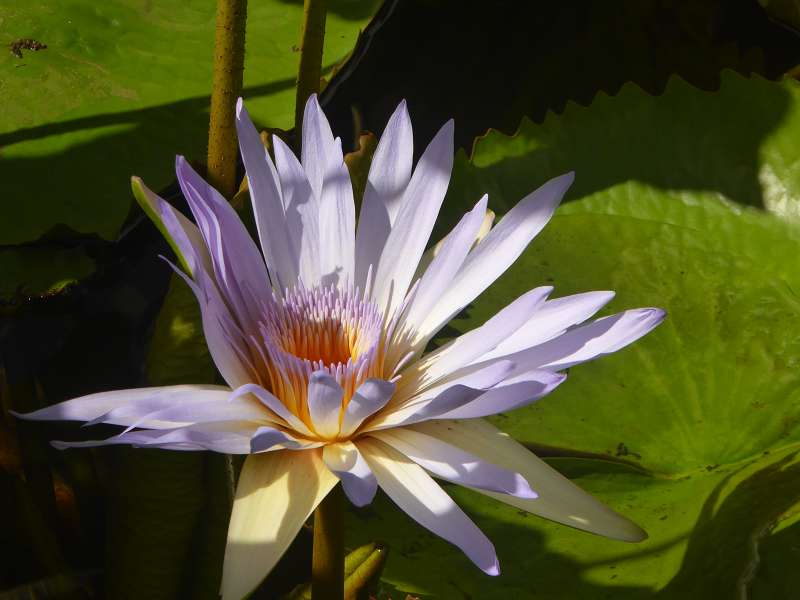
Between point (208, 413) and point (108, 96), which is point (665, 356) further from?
point (108, 96)

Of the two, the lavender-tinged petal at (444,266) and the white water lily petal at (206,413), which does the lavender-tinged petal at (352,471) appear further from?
the lavender-tinged petal at (444,266)

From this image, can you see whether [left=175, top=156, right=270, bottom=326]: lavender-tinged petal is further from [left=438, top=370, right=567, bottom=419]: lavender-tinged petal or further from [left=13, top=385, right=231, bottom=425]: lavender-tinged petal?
[left=438, top=370, right=567, bottom=419]: lavender-tinged petal

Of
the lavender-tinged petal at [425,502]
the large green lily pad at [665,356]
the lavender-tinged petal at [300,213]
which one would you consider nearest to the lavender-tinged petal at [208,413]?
the lavender-tinged petal at [425,502]

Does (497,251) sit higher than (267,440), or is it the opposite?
(497,251)

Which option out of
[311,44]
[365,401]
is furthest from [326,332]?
[311,44]

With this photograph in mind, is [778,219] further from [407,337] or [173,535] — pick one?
[173,535]

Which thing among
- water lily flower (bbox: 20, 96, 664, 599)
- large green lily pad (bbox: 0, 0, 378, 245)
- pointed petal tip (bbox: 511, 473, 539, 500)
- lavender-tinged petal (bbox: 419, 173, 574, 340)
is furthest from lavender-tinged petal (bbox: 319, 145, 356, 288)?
large green lily pad (bbox: 0, 0, 378, 245)
